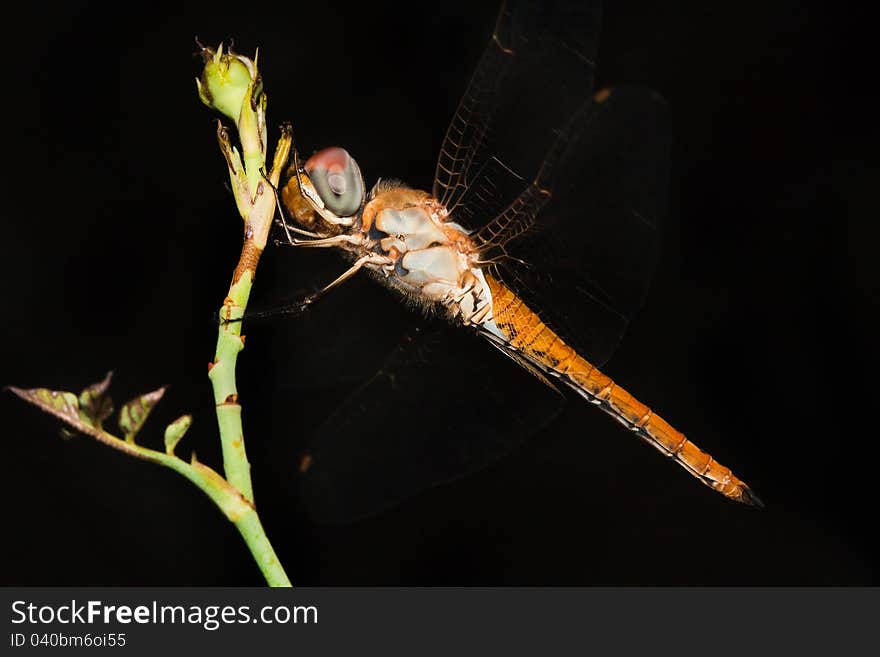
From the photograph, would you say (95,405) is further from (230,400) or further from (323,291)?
(323,291)

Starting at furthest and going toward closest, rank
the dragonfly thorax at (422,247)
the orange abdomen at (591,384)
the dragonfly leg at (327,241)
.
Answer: the orange abdomen at (591,384) → the dragonfly thorax at (422,247) → the dragonfly leg at (327,241)

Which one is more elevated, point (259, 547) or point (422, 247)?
point (422, 247)

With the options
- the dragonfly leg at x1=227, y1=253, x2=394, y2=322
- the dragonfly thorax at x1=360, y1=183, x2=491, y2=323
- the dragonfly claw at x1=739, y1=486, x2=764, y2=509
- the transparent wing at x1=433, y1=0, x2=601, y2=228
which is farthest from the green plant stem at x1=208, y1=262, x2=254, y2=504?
the dragonfly claw at x1=739, y1=486, x2=764, y2=509

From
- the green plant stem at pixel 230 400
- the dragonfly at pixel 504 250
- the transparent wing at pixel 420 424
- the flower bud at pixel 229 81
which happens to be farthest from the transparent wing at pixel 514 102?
the green plant stem at pixel 230 400

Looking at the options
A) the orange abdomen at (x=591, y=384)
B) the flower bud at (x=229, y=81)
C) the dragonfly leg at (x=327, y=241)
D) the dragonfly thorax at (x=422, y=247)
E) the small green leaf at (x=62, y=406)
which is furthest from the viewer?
the orange abdomen at (x=591, y=384)

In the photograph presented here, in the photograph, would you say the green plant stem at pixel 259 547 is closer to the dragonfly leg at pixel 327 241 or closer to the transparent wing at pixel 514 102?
the dragonfly leg at pixel 327 241

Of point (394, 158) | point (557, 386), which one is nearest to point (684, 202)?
point (394, 158)

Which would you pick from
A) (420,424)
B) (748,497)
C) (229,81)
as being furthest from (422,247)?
(748,497)
